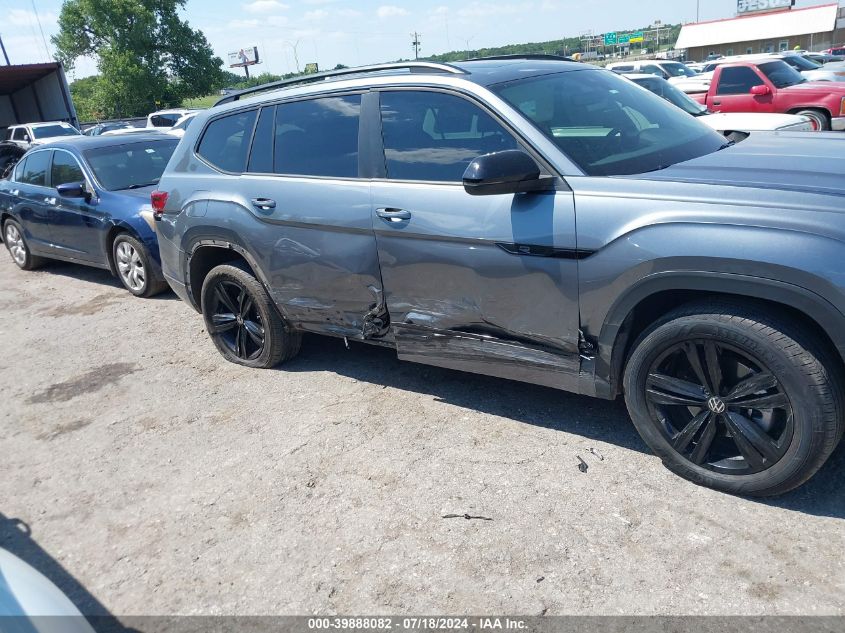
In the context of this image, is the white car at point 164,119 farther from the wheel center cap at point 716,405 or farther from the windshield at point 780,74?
the wheel center cap at point 716,405

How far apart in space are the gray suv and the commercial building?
68.4 m

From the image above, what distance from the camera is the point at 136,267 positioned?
7520mm

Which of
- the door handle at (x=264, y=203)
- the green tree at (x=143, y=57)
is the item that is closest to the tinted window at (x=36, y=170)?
the door handle at (x=264, y=203)

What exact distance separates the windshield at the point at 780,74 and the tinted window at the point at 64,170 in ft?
38.8

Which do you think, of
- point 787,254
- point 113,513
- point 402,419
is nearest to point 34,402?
point 113,513

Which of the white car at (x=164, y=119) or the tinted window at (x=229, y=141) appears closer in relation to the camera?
the tinted window at (x=229, y=141)

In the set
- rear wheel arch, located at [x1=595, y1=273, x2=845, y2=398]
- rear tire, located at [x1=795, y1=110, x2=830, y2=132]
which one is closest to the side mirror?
rear wheel arch, located at [x1=595, y1=273, x2=845, y2=398]

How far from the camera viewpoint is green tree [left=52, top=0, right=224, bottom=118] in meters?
53.2

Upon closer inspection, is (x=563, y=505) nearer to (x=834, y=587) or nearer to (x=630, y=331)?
(x=630, y=331)

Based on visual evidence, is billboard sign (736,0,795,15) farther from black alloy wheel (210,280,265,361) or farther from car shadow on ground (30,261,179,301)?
black alloy wheel (210,280,265,361)

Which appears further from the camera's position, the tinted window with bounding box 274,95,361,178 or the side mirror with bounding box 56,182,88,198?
the side mirror with bounding box 56,182,88,198

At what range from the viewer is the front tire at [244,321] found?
16.0 feet

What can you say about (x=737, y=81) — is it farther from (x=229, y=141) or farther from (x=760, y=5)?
(x=760, y=5)

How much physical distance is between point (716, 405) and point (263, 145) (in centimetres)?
322
